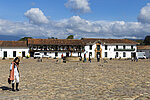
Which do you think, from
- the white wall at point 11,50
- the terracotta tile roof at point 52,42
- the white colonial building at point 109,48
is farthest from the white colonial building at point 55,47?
the white colonial building at point 109,48

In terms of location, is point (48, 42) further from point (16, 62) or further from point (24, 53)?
point (16, 62)

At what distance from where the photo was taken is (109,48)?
5950cm

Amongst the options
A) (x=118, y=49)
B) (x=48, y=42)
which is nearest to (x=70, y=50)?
(x=48, y=42)

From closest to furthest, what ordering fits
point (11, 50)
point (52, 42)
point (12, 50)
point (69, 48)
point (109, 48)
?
point (11, 50), point (12, 50), point (52, 42), point (69, 48), point (109, 48)

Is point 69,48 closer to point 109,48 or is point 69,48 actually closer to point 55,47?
point 55,47

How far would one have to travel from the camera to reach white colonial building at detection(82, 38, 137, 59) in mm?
58375

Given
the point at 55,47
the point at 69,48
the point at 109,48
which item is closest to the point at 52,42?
the point at 55,47

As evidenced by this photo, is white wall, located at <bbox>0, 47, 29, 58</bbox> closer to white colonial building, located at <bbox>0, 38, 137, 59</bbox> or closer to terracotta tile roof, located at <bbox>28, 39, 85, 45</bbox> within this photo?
white colonial building, located at <bbox>0, 38, 137, 59</bbox>

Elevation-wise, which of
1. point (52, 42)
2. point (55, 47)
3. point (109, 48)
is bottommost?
point (109, 48)

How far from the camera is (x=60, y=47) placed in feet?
186

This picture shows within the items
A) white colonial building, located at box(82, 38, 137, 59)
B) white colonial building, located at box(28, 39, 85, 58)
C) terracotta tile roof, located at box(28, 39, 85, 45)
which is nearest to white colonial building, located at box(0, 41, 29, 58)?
white colonial building, located at box(28, 39, 85, 58)

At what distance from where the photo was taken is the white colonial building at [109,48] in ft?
192

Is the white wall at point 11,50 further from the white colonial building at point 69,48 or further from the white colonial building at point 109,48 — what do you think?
the white colonial building at point 109,48

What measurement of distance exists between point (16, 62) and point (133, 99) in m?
4.34
